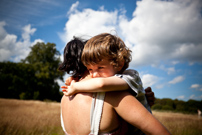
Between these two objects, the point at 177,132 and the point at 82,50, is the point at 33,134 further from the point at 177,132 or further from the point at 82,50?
the point at 177,132

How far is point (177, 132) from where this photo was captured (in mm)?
4781

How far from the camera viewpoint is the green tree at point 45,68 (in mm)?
31766

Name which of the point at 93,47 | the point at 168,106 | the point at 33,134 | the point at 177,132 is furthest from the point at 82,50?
the point at 168,106

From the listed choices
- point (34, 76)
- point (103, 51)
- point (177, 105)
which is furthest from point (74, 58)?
point (34, 76)

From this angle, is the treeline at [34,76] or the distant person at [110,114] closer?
the distant person at [110,114]

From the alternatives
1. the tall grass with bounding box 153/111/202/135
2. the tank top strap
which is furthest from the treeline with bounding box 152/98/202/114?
the tank top strap

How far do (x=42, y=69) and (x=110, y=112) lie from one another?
3337cm

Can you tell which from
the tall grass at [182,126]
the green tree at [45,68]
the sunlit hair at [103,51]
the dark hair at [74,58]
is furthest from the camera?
the green tree at [45,68]

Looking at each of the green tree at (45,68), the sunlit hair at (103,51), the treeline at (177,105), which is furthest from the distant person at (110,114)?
the green tree at (45,68)

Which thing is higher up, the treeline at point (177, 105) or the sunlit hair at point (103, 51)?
the sunlit hair at point (103, 51)

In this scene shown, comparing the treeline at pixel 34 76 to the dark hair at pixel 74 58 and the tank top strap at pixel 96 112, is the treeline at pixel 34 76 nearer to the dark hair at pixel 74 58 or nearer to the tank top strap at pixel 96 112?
the dark hair at pixel 74 58

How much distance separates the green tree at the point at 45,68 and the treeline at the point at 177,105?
23.5 meters

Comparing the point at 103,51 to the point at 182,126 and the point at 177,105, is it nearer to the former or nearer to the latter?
the point at 182,126

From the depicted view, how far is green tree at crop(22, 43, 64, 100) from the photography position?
31766 mm
